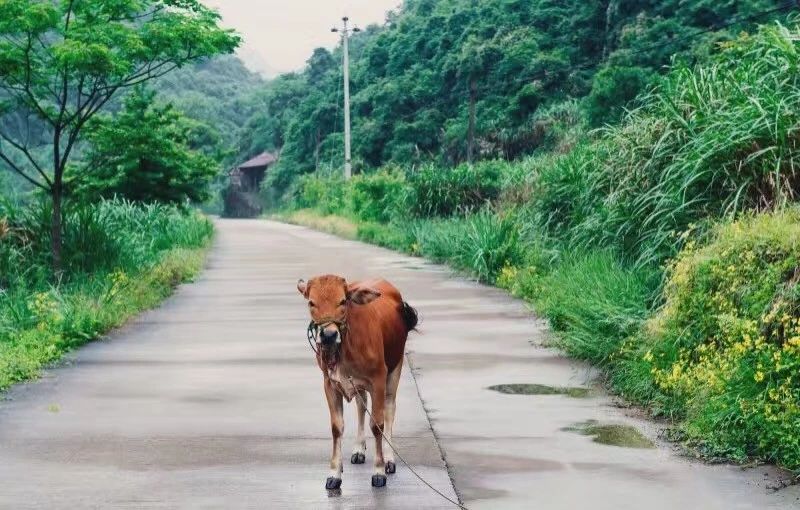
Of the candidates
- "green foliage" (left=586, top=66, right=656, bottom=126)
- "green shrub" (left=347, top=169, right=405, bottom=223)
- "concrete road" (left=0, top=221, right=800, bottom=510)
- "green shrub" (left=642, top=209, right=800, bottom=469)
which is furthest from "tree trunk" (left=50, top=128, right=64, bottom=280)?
"green foliage" (left=586, top=66, right=656, bottom=126)

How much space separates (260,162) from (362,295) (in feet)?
285

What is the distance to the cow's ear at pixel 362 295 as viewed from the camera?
6273 millimetres

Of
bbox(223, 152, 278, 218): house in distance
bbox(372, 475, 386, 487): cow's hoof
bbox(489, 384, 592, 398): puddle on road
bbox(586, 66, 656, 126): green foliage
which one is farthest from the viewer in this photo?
bbox(223, 152, 278, 218): house in distance

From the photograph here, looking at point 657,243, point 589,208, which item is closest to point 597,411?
point 657,243

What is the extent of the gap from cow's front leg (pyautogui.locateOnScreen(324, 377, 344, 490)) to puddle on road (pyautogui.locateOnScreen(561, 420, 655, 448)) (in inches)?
84.4

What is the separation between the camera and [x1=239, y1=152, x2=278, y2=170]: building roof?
91625mm

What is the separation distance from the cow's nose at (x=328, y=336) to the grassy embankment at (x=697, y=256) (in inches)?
109

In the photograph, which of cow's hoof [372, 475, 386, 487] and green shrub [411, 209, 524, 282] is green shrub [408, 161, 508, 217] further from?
cow's hoof [372, 475, 386, 487]

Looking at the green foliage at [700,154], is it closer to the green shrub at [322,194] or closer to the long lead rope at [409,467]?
the long lead rope at [409,467]

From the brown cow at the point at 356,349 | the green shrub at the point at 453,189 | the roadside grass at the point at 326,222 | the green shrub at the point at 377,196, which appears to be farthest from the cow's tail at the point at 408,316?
the roadside grass at the point at 326,222

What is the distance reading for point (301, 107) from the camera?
255 ft

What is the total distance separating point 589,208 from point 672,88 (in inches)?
93.3

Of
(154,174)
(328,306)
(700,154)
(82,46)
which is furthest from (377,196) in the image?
(328,306)

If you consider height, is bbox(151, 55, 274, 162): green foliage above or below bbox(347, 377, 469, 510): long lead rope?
above
